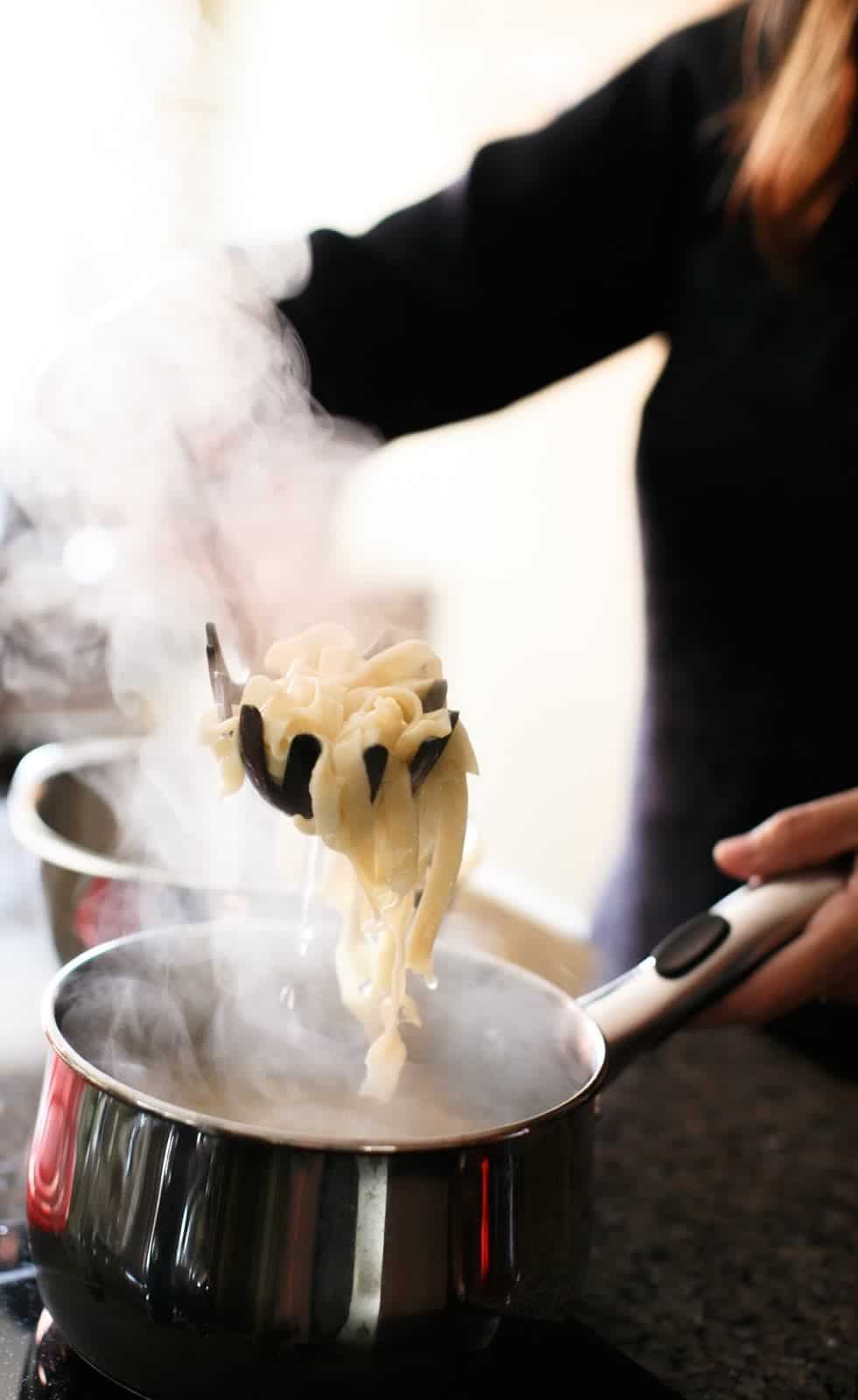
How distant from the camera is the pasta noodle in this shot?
0.61m

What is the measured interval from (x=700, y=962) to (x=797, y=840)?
15 centimetres

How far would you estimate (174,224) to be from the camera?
45.2 inches

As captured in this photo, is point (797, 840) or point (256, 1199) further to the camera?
point (797, 840)

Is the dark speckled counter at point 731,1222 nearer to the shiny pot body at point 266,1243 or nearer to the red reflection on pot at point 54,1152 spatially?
the shiny pot body at point 266,1243

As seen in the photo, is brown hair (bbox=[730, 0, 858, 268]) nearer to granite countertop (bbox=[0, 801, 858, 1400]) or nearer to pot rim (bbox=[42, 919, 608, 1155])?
granite countertop (bbox=[0, 801, 858, 1400])

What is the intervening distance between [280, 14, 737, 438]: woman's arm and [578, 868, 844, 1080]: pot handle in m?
0.66

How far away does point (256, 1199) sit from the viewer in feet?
1.62

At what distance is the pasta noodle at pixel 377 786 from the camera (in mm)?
613

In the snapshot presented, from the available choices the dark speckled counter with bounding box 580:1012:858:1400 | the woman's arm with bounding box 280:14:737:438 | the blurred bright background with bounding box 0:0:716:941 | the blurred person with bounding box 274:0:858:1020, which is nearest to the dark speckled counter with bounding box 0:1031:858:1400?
the dark speckled counter with bounding box 580:1012:858:1400

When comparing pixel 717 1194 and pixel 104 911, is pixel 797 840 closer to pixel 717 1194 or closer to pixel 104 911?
pixel 717 1194

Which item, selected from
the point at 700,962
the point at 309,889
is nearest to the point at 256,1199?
the point at 309,889

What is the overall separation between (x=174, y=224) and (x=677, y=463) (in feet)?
1.78

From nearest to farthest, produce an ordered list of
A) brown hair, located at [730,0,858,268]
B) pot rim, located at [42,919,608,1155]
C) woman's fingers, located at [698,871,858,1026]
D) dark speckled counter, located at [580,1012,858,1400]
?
pot rim, located at [42,919,608,1155], dark speckled counter, located at [580,1012,858,1400], woman's fingers, located at [698,871,858,1026], brown hair, located at [730,0,858,268]

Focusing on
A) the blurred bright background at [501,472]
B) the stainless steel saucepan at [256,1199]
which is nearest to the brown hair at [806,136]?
the stainless steel saucepan at [256,1199]
